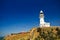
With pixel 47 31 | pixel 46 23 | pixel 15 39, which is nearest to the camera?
pixel 47 31

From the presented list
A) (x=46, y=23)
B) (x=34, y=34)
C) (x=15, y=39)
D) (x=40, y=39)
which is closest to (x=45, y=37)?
(x=40, y=39)

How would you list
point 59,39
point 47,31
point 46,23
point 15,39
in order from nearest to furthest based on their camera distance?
point 59,39
point 47,31
point 15,39
point 46,23

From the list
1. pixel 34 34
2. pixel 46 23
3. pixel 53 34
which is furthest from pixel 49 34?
pixel 46 23

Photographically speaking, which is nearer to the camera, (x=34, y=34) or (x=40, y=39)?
(x=40, y=39)

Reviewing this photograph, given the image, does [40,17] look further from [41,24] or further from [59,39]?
[59,39]

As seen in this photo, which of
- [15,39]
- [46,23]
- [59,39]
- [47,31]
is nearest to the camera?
[59,39]

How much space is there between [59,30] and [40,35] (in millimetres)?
1497

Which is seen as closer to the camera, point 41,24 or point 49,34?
point 49,34

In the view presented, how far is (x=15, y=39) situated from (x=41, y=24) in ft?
14.0

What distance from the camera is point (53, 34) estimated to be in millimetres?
16391

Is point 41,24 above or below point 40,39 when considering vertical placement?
above

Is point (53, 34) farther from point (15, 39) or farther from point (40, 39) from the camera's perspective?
point (15, 39)

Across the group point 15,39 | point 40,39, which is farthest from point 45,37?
point 15,39

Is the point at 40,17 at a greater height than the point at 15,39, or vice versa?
the point at 40,17
